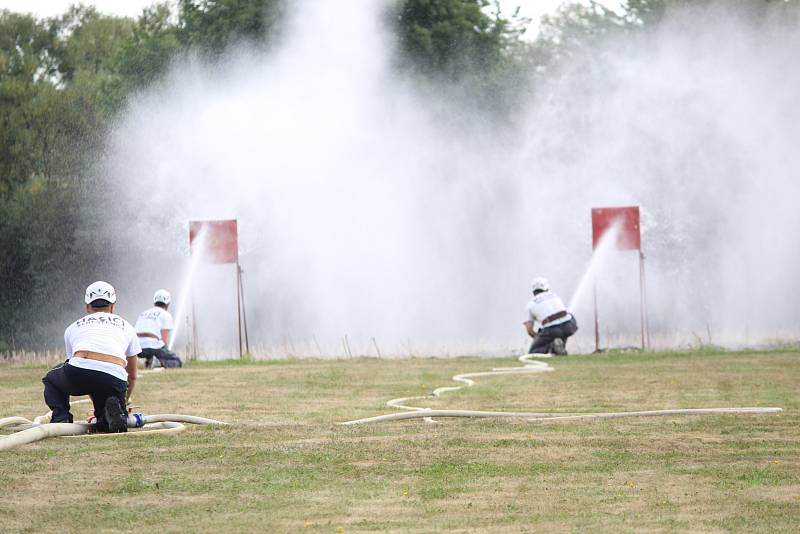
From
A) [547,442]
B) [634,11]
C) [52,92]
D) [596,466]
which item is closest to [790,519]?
[596,466]

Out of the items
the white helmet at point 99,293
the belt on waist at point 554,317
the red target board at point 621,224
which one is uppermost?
the red target board at point 621,224

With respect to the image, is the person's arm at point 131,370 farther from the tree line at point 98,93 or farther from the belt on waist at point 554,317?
the tree line at point 98,93

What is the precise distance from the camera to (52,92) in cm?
4681

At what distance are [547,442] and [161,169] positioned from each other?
32.3 meters

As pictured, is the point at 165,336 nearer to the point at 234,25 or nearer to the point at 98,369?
the point at 98,369

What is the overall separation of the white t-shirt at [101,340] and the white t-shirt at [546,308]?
46.0 feet

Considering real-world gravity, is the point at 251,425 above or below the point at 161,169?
below

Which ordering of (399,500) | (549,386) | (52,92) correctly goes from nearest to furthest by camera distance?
(399,500)
(549,386)
(52,92)

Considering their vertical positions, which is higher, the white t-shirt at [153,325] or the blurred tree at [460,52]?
the blurred tree at [460,52]

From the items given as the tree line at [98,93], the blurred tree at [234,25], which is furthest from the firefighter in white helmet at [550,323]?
the blurred tree at [234,25]

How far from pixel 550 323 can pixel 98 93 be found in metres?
24.5

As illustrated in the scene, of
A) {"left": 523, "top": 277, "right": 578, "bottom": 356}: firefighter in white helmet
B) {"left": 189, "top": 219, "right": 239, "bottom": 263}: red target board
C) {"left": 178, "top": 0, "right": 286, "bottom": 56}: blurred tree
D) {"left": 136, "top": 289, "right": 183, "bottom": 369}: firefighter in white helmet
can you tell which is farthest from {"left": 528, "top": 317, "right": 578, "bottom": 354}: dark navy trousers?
{"left": 178, "top": 0, "right": 286, "bottom": 56}: blurred tree

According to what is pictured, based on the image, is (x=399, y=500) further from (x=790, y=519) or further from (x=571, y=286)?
(x=571, y=286)

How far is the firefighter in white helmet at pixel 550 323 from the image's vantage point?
26203 mm
